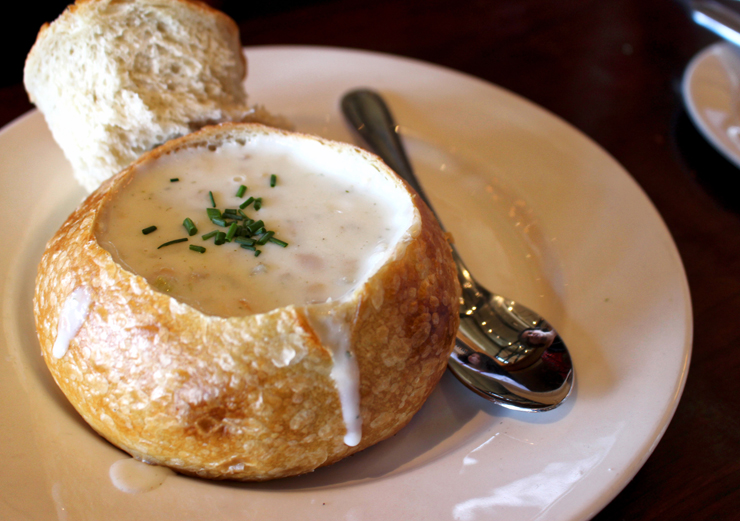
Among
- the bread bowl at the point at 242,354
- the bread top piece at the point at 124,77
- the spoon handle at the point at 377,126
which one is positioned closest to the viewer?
the bread bowl at the point at 242,354

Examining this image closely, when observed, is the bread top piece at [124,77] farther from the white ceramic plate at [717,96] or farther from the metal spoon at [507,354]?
the white ceramic plate at [717,96]

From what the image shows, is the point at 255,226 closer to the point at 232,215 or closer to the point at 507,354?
the point at 232,215

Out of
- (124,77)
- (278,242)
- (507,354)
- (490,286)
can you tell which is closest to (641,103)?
(490,286)

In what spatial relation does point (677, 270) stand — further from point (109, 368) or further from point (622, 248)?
point (109, 368)

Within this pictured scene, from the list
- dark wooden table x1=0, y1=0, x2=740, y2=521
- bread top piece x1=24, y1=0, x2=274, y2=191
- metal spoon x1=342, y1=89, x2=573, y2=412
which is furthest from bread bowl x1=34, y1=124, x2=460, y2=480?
dark wooden table x1=0, y1=0, x2=740, y2=521

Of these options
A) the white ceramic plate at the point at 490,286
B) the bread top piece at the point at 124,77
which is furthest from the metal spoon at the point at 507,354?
the bread top piece at the point at 124,77
